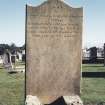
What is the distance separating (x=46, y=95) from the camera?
8.52m

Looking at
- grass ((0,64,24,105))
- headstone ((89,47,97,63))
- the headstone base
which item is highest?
headstone ((89,47,97,63))

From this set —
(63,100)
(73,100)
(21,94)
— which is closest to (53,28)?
(63,100)

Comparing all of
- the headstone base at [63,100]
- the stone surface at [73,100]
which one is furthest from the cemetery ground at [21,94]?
the stone surface at [73,100]

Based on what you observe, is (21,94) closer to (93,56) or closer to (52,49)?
(52,49)

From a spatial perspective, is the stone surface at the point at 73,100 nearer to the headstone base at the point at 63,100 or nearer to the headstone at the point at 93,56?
the headstone base at the point at 63,100

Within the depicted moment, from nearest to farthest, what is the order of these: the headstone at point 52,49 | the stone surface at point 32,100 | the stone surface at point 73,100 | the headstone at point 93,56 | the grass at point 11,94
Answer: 1. the stone surface at point 32,100
2. the stone surface at point 73,100
3. the headstone at point 52,49
4. the grass at point 11,94
5. the headstone at point 93,56

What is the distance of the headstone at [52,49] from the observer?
834cm

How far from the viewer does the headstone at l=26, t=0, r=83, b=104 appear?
27.4 feet

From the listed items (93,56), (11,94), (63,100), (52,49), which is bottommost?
(11,94)

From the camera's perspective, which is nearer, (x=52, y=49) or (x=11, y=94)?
(x=52, y=49)

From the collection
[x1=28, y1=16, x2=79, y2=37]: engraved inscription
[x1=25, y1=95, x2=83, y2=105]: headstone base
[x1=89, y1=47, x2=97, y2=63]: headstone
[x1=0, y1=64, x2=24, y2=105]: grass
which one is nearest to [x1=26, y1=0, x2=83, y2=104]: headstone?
[x1=28, y1=16, x2=79, y2=37]: engraved inscription

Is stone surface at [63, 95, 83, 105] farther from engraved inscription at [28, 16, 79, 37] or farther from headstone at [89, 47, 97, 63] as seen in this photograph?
headstone at [89, 47, 97, 63]

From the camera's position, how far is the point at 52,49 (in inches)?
331

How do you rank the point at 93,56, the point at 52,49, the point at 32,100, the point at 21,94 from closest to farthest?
the point at 32,100, the point at 52,49, the point at 21,94, the point at 93,56
